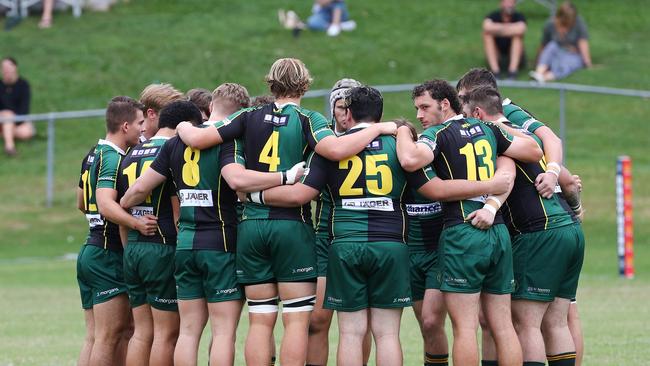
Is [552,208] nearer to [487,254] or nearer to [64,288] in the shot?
[487,254]

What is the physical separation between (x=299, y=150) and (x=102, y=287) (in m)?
2.11

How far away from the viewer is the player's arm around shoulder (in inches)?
348

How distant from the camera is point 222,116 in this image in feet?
30.7

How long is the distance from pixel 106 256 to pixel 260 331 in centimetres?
165

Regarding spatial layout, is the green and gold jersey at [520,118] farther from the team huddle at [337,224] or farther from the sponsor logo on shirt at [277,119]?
the sponsor logo on shirt at [277,119]

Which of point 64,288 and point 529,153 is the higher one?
point 529,153

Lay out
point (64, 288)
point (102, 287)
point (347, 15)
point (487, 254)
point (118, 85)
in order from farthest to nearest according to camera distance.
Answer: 1. point (347, 15)
2. point (118, 85)
3. point (64, 288)
4. point (102, 287)
5. point (487, 254)

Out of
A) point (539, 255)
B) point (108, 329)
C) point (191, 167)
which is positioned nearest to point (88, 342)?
point (108, 329)

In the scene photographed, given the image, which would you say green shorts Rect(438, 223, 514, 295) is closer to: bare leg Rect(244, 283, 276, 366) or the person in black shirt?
bare leg Rect(244, 283, 276, 366)

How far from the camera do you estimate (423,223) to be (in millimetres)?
9906

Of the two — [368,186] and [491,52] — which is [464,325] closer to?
[368,186]

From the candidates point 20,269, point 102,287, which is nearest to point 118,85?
point 20,269

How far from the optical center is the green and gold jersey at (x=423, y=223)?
9836 mm

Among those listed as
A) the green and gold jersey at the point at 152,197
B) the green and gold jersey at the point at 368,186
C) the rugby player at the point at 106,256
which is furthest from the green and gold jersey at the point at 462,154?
the rugby player at the point at 106,256
